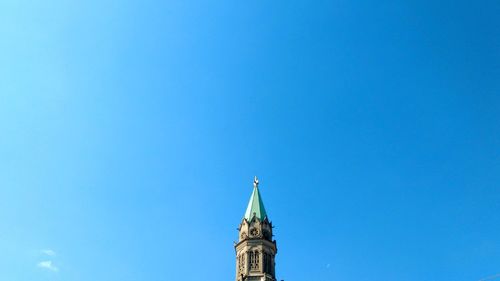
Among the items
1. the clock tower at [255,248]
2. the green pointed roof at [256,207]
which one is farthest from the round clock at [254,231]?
the green pointed roof at [256,207]

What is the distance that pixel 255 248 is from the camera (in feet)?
267

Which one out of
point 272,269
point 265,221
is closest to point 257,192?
point 265,221

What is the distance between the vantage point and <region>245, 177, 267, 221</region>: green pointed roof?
8694cm

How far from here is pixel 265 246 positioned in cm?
8188

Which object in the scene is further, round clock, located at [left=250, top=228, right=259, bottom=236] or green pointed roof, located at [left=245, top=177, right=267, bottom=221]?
green pointed roof, located at [left=245, top=177, right=267, bottom=221]

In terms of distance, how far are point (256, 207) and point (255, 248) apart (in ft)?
31.5

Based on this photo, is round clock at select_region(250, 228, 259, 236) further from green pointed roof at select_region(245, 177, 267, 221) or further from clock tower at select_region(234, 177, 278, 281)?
green pointed roof at select_region(245, 177, 267, 221)

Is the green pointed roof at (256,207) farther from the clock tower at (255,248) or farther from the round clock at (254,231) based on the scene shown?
the round clock at (254,231)

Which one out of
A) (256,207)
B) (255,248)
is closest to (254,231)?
(255,248)

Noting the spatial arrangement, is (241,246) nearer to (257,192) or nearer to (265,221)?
(265,221)

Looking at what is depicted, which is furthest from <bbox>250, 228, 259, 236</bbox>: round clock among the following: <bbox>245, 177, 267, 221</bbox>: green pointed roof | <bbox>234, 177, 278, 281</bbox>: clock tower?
<bbox>245, 177, 267, 221</bbox>: green pointed roof

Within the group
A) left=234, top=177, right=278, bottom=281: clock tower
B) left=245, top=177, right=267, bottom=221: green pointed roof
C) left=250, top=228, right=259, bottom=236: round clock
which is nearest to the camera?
left=234, top=177, right=278, bottom=281: clock tower

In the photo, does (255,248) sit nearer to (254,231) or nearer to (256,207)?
(254,231)

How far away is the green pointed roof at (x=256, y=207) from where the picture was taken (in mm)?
86938
